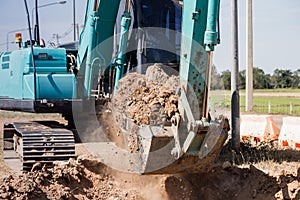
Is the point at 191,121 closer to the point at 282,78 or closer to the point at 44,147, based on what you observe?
the point at 44,147

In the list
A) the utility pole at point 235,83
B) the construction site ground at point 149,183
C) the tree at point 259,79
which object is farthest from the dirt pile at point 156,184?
the tree at point 259,79

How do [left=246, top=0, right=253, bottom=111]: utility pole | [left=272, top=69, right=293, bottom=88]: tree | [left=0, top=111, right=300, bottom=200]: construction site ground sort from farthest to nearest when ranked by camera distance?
[left=272, top=69, right=293, bottom=88]: tree
[left=246, top=0, right=253, bottom=111]: utility pole
[left=0, top=111, right=300, bottom=200]: construction site ground

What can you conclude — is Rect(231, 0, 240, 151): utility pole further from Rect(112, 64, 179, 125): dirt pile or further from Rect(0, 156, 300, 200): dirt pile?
Rect(112, 64, 179, 125): dirt pile

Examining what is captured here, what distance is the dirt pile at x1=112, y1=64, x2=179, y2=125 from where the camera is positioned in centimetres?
624

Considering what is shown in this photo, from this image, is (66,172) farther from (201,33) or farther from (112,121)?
(201,33)

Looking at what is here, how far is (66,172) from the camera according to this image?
25.2 feet

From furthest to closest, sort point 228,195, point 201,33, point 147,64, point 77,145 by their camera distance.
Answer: point 77,145
point 228,195
point 147,64
point 201,33

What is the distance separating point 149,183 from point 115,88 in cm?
142

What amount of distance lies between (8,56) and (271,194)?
16.3 feet

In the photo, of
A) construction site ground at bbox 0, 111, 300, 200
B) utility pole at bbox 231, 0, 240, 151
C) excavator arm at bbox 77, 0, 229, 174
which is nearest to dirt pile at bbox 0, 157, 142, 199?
construction site ground at bbox 0, 111, 300, 200

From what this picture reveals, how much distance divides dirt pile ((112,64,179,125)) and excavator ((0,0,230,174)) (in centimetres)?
11

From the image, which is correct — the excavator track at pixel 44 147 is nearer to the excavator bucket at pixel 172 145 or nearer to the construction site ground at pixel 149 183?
the construction site ground at pixel 149 183

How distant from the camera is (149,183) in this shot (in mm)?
7785

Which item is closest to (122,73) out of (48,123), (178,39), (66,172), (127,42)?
(127,42)
